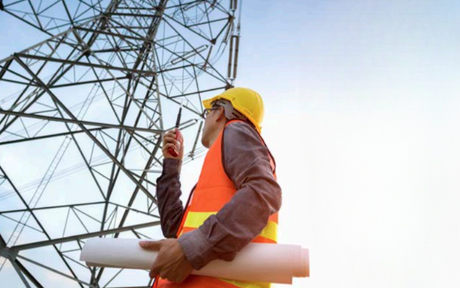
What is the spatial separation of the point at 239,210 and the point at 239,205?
0.02m

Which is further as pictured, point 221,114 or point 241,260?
point 221,114

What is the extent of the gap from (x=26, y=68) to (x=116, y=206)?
2646 millimetres

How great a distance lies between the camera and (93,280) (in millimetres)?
6395

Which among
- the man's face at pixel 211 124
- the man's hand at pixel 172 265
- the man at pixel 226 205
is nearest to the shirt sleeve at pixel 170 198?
the man at pixel 226 205

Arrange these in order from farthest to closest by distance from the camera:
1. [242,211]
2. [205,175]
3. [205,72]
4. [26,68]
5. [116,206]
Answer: [205,72] → [116,206] → [26,68] → [205,175] → [242,211]

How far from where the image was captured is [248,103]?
2.21m

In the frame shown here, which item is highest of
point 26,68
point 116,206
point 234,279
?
point 26,68

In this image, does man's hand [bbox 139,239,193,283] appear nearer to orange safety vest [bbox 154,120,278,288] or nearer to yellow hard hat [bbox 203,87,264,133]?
orange safety vest [bbox 154,120,278,288]

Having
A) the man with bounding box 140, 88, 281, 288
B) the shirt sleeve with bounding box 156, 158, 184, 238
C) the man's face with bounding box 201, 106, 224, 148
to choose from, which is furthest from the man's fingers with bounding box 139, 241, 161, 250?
the man's face with bounding box 201, 106, 224, 148

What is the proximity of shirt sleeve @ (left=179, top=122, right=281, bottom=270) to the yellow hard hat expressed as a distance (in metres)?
0.40

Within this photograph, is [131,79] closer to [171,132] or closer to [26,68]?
[26,68]

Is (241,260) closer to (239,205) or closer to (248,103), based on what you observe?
(239,205)

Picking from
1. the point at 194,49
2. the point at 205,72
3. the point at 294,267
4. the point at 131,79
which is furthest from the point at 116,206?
the point at 294,267

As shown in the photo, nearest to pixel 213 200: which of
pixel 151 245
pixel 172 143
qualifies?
pixel 151 245
